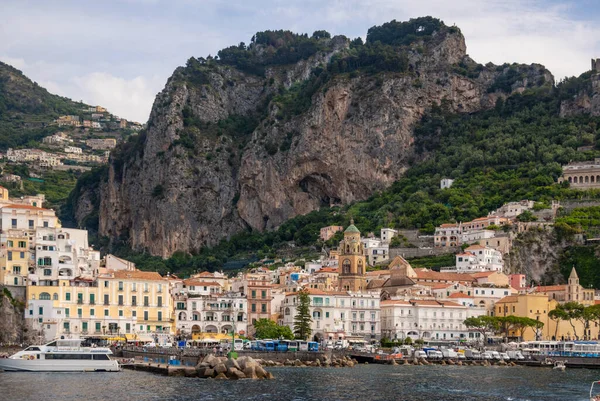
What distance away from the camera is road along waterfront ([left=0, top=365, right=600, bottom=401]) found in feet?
207

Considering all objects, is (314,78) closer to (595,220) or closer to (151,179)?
(151,179)

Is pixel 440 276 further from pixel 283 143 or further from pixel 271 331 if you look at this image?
pixel 283 143

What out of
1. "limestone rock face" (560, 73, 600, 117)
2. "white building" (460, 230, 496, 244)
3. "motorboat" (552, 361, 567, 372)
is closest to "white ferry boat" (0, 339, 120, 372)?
"motorboat" (552, 361, 567, 372)

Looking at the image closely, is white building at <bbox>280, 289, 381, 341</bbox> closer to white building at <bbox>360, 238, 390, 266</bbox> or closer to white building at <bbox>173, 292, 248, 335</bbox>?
white building at <bbox>173, 292, 248, 335</bbox>

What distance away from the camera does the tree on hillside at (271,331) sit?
97688mm

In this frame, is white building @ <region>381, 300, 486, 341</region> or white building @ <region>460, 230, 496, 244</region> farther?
white building @ <region>460, 230, 496, 244</region>

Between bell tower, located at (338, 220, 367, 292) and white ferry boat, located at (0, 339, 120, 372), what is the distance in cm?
4475

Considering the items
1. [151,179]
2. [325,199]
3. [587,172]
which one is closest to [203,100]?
[151,179]

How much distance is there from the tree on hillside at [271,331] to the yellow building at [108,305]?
24.8ft

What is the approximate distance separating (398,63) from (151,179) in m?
44.4

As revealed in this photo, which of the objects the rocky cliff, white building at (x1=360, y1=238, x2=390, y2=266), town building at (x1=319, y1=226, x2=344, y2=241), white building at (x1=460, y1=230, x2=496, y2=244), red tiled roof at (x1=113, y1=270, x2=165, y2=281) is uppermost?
the rocky cliff

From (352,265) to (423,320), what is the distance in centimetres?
1396

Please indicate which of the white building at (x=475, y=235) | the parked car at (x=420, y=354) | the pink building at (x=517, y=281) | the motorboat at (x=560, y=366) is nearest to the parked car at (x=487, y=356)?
the parked car at (x=420, y=354)

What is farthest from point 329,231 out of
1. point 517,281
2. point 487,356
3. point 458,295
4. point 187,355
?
point 187,355
